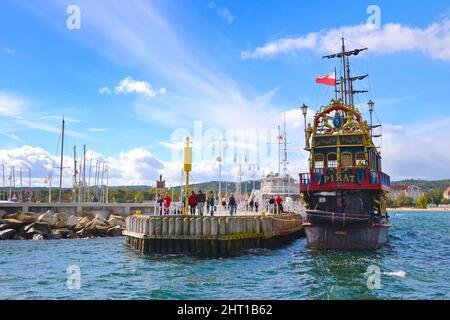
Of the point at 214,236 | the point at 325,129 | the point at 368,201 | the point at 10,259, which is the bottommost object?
the point at 10,259

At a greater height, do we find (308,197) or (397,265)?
(308,197)

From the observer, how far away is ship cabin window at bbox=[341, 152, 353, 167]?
105 feet

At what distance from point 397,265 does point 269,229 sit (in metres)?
10.2

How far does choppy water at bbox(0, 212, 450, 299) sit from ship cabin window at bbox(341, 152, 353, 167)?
21.8ft

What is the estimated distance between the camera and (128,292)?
18.1m

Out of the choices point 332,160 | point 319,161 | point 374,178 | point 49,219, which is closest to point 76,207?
point 49,219

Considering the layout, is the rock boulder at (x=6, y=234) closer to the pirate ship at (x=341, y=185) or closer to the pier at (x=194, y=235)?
the pier at (x=194, y=235)

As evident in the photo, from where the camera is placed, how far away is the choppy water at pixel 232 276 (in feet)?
58.0

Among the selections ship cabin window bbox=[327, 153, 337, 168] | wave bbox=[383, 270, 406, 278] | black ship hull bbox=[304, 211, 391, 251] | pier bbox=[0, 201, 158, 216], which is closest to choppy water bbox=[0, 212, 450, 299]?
wave bbox=[383, 270, 406, 278]

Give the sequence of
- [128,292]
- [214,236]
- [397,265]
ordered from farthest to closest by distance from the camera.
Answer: [214,236], [397,265], [128,292]

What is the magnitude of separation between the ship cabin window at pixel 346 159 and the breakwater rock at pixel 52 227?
92.5 feet

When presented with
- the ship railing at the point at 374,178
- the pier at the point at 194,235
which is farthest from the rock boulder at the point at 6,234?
the ship railing at the point at 374,178
